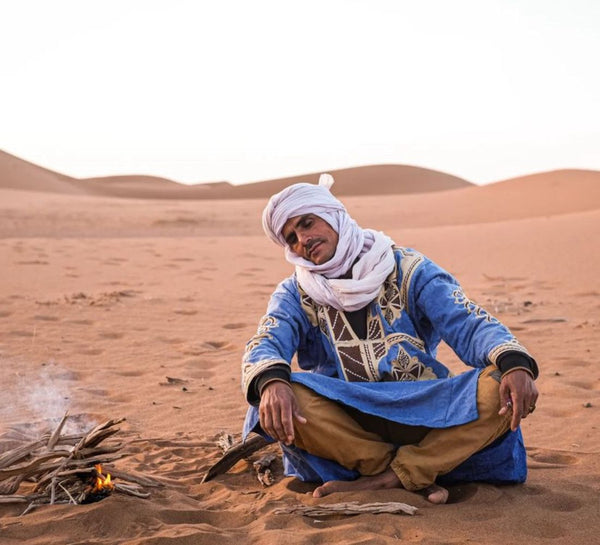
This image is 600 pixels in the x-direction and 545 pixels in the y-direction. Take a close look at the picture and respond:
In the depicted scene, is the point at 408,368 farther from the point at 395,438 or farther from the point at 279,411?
the point at 279,411

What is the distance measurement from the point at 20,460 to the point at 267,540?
3.64 ft

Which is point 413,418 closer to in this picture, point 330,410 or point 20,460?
point 330,410

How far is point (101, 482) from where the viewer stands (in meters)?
3.16

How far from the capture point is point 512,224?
17.8m

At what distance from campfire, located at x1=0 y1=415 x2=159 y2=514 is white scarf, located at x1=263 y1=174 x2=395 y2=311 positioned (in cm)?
101

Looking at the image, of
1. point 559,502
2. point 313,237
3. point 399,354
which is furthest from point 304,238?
point 559,502

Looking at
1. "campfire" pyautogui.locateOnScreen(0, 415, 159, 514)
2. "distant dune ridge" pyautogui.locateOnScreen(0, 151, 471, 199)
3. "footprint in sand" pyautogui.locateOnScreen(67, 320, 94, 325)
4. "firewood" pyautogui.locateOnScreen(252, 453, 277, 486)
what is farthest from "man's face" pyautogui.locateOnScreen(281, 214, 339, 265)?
"distant dune ridge" pyautogui.locateOnScreen(0, 151, 471, 199)

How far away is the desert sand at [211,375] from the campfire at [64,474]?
0.09m

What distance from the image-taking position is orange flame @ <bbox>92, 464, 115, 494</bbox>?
3.16m

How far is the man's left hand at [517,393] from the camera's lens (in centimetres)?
293

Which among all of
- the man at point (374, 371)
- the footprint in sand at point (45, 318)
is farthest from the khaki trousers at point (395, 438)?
the footprint in sand at point (45, 318)

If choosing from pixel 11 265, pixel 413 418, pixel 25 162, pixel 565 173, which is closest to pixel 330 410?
pixel 413 418

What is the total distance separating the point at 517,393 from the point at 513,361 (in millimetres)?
120

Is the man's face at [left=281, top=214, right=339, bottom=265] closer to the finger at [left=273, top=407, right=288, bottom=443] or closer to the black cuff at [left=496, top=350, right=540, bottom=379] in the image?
the finger at [left=273, top=407, right=288, bottom=443]
